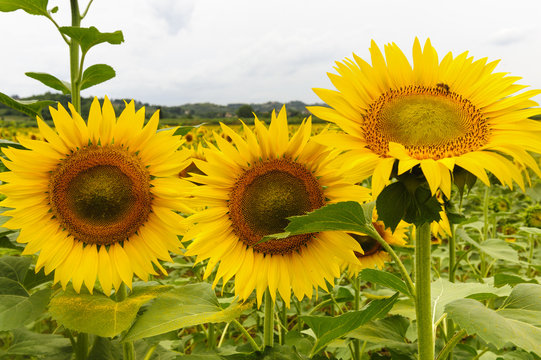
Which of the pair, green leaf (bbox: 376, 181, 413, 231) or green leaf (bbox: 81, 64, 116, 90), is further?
green leaf (bbox: 81, 64, 116, 90)

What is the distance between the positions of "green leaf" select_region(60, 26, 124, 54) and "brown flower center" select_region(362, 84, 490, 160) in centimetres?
90

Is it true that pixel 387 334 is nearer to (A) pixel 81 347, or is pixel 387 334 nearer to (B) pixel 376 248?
(B) pixel 376 248

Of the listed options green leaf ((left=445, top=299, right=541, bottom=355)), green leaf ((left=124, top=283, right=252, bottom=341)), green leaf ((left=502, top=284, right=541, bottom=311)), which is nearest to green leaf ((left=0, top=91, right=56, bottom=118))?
green leaf ((left=124, top=283, right=252, bottom=341))

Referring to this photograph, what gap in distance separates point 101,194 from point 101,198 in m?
0.01

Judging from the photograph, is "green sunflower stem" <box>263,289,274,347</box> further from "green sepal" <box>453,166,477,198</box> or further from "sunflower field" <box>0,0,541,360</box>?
"green sepal" <box>453,166,477,198</box>

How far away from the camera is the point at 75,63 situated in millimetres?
1453

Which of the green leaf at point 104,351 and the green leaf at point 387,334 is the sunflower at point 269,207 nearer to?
the green leaf at point 387,334

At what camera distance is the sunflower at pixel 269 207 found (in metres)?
1.26

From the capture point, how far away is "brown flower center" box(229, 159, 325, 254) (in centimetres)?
128

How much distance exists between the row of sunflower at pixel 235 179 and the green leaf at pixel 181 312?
0.31ft

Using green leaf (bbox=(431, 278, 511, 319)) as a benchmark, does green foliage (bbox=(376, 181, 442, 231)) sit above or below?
above

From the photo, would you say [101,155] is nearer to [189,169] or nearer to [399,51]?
[399,51]

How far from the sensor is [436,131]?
1.07m

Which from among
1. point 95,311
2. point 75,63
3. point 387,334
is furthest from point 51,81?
point 387,334
